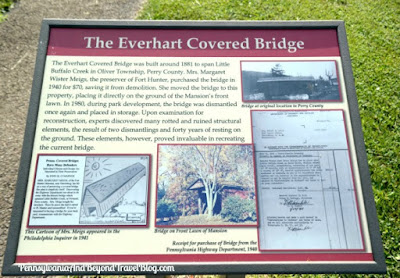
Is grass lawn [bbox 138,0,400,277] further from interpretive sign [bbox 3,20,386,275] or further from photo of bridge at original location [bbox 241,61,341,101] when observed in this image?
photo of bridge at original location [bbox 241,61,341,101]

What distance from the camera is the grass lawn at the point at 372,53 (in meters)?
2.87

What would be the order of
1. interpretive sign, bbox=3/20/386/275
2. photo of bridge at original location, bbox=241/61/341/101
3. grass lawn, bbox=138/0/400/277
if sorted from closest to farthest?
interpretive sign, bbox=3/20/386/275, photo of bridge at original location, bbox=241/61/341/101, grass lawn, bbox=138/0/400/277

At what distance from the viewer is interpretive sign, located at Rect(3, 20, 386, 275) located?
4.83 feet

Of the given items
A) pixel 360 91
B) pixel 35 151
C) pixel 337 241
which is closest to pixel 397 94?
pixel 360 91

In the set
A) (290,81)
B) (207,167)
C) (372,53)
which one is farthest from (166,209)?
(372,53)

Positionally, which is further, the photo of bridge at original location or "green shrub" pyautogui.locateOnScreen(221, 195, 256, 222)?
the photo of bridge at original location

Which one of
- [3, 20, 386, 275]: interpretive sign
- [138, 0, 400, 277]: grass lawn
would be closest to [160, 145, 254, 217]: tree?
[3, 20, 386, 275]: interpretive sign

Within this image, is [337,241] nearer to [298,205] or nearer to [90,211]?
[298,205]

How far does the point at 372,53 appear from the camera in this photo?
163 inches

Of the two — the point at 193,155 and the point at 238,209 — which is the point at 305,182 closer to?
the point at 238,209

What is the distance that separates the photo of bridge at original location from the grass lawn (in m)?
1.64

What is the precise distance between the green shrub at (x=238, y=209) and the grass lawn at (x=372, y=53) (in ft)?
5.50

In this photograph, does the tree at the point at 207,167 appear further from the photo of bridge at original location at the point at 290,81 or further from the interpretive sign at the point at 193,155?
the photo of bridge at original location at the point at 290,81

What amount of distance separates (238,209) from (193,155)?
13.9 inches
